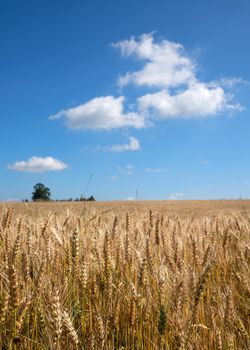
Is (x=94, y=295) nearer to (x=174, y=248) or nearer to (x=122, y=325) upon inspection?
(x=122, y=325)

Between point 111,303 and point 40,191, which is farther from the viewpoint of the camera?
point 40,191

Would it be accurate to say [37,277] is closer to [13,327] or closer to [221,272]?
[13,327]

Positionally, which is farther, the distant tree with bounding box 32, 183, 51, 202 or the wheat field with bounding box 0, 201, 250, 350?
the distant tree with bounding box 32, 183, 51, 202

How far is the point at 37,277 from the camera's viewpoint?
1567 mm

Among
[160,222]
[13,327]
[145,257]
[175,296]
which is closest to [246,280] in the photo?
[145,257]

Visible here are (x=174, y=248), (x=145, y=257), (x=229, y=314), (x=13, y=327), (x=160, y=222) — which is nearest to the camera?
(x=13, y=327)

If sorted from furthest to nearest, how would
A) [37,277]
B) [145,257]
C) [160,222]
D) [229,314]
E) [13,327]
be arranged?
[160,222] < [145,257] < [37,277] < [229,314] < [13,327]

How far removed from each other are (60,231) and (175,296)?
1.83 m

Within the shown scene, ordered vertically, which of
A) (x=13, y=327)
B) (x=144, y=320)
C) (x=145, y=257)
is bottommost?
(x=144, y=320)

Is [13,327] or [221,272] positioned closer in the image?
[13,327]

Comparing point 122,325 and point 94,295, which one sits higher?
point 94,295

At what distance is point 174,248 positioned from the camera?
2.16m

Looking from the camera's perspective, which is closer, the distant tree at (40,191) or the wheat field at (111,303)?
the wheat field at (111,303)

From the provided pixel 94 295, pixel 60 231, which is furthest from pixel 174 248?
pixel 60 231
